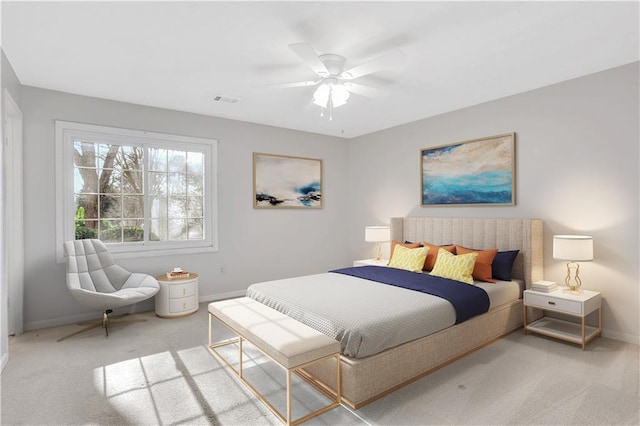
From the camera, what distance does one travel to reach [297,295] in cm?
316

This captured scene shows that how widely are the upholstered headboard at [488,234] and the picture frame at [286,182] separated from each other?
4.98 ft

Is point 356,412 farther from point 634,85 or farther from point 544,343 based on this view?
point 634,85

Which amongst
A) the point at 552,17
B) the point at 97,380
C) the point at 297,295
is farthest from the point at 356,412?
the point at 552,17

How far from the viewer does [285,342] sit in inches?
89.7

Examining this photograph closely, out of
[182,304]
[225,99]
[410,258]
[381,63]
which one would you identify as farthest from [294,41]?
[182,304]

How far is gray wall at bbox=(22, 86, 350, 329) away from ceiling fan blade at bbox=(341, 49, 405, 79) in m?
2.59

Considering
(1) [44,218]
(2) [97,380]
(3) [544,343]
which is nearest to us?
(2) [97,380]

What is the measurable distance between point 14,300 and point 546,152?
Result: 227 inches

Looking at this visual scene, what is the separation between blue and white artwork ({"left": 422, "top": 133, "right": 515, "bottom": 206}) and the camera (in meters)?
4.23

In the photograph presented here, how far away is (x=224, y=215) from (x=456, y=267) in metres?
3.16

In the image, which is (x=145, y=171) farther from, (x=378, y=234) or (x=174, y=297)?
(x=378, y=234)

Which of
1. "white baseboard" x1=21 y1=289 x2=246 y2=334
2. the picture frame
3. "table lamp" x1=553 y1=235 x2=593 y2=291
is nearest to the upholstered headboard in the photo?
"table lamp" x1=553 y1=235 x2=593 y2=291

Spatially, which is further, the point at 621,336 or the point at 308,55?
the point at 621,336

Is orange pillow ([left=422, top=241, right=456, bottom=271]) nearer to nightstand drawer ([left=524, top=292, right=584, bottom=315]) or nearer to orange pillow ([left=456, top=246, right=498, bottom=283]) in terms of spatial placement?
orange pillow ([left=456, top=246, right=498, bottom=283])
